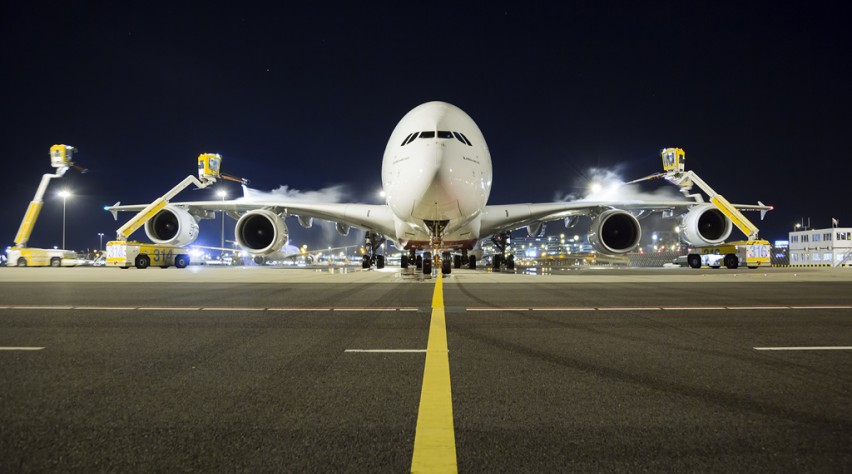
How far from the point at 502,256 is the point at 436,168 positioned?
12.2 m

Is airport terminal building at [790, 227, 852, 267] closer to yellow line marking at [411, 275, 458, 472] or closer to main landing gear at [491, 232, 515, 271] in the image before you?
main landing gear at [491, 232, 515, 271]

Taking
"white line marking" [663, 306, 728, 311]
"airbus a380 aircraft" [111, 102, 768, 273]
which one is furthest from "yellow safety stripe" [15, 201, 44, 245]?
"white line marking" [663, 306, 728, 311]

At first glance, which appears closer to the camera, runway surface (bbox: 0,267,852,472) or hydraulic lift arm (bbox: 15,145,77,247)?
runway surface (bbox: 0,267,852,472)

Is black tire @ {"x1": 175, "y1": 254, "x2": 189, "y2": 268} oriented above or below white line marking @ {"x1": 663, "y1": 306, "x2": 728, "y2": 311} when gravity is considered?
above

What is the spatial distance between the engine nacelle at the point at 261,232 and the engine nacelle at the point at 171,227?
4.64 m

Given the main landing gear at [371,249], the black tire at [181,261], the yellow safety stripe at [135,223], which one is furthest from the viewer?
the black tire at [181,261]

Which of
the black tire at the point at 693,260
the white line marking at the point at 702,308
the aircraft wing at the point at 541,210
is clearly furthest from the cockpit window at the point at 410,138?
the black tire at the point at 693,260

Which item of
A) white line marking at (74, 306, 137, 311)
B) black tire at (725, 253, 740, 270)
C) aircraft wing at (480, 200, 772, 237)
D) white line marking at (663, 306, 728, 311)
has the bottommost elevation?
white line marking at (663, 306, 728, 311)

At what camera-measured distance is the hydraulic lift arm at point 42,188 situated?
31297 mm

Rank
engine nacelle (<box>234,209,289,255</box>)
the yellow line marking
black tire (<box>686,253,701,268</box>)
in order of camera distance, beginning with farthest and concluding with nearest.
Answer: black tire (<box>686,253,701,268</box>) → engine nacelle (<box>234,209,289,255</box>) → the yellow line marking

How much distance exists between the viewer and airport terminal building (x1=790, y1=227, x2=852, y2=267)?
5144cm

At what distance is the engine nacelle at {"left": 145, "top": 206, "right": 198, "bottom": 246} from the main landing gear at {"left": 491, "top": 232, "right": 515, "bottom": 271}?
1363 cm

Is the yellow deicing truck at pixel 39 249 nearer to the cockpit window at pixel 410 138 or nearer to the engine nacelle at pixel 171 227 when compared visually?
the engine nacelle at pixel 171 227

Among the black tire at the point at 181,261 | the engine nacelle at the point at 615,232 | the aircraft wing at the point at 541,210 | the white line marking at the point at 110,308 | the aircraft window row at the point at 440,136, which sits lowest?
the white line marking at the point at 110,308
